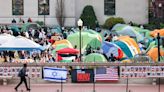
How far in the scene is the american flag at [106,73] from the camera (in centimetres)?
2972

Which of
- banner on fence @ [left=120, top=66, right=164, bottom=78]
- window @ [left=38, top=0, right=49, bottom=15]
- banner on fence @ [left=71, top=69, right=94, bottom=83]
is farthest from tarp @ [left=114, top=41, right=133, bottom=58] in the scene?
window @ [left=38, top=0, right=49, bottom=15]

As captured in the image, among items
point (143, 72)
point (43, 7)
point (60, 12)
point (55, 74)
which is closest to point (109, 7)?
point (60, 12)

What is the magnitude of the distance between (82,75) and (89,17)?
43.8 metres

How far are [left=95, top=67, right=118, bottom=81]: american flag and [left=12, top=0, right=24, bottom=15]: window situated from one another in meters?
44.5

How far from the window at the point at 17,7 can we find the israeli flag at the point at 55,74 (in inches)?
1740

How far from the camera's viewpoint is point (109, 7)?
7650 centimetres

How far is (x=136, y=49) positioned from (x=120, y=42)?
1171 mm

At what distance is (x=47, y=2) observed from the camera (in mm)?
73562

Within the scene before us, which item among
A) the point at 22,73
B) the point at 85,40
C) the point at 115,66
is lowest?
the point at 22,73

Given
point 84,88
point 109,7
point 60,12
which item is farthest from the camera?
point 109,7

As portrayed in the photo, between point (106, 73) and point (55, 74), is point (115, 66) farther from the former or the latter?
point (55, 74)

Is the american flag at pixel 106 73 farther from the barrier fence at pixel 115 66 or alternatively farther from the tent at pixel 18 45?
the tent at pixel 18 45

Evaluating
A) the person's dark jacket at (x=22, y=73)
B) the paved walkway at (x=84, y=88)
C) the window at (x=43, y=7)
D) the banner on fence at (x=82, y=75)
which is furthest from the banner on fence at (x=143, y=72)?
the window at (x=43, y=7)

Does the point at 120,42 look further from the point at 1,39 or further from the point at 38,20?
the point at 38,20
